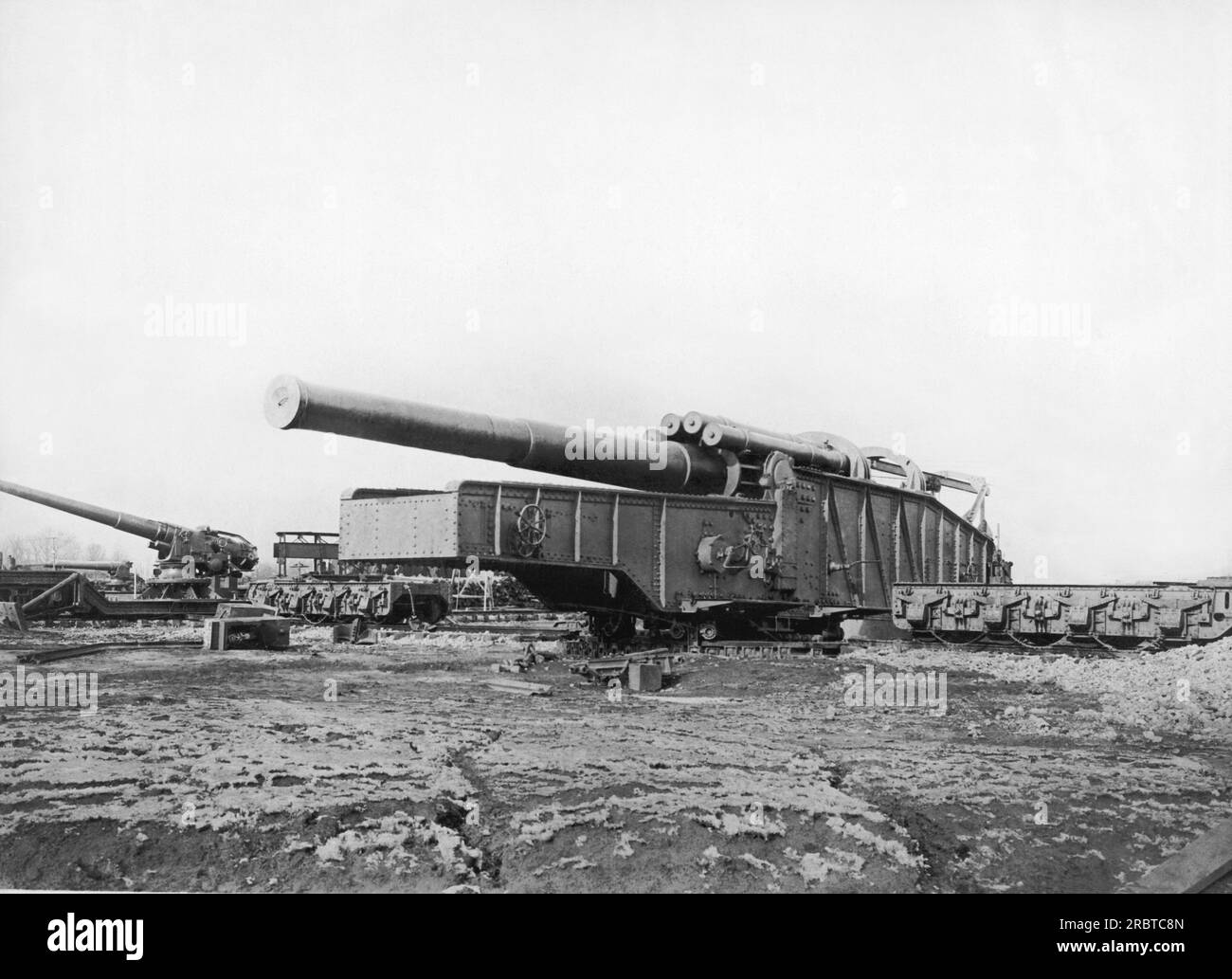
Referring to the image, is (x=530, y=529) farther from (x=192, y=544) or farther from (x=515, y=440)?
(x=192, y=544)

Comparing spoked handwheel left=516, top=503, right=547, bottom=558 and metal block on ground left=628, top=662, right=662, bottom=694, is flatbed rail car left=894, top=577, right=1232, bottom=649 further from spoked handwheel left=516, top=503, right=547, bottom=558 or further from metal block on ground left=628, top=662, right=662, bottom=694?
spoked handwheel left=516, top=503, right=547, bottom=558

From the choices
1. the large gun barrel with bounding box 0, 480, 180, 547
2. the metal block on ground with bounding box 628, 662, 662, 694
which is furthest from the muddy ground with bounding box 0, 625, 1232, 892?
the large gun barrel with bounding box 0, 480, 180, 547

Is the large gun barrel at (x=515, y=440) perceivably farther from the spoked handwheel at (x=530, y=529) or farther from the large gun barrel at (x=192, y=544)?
the large gun barrel at (x=192, y=544)

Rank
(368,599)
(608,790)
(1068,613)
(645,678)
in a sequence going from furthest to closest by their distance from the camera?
(368,599)
(1068,613)
(645,678)
(608,790)

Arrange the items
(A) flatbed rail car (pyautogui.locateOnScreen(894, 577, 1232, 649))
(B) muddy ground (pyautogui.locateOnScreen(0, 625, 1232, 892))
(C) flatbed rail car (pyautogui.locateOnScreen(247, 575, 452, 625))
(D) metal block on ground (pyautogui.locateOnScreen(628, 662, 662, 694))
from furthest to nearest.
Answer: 1. (C) flatbed rail car (pyautogui.locateOnScreen(247, 575, 452, 625))
2. (A) flatbed rail car (pyautogui.locateOnScreen(894, 577, 1232, 649))
3. (D) metal block on ground (pyautogui.locateOnScreen(628, 662, 662, 694))
4. (B) muddy ground (pyautogui.locateOnScreen(0, 625, 1232, 892))

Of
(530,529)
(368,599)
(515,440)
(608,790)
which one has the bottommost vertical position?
(368,599)

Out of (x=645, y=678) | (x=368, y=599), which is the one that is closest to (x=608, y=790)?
(x=645, y=678)

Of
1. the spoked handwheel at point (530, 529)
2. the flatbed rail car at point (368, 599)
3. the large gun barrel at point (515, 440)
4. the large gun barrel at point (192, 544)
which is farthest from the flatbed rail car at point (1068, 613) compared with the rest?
the large gun barrel at point (192, 544)
